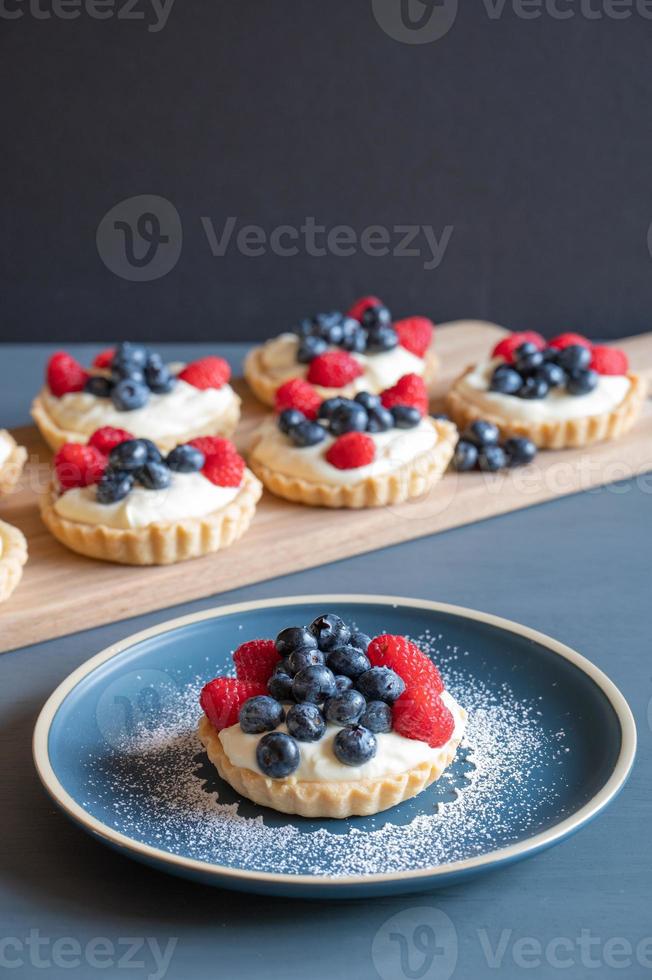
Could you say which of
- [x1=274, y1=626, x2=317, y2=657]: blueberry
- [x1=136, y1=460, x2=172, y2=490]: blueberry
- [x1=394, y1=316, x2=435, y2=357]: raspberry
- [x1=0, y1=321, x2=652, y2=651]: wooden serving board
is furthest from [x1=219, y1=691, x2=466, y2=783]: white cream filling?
[x1=394, y1=316, x2=435, y2=357]: raspberry

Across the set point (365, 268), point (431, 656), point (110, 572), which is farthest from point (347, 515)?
point (365, 268)

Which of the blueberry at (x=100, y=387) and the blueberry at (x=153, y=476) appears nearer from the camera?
the blueberry at (x=153, y=476)

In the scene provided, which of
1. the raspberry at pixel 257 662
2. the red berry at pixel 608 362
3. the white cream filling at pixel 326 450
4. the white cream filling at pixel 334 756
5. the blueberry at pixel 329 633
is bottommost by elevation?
the white cream filling at pixel 326 450

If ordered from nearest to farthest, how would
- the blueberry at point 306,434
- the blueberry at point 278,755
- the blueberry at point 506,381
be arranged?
the blueberry at point 278,755, the blueberry at point 306,434, the blueberry at point 506,381

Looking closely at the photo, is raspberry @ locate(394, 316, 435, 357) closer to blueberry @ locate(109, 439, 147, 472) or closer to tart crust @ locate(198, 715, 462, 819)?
blueberry @ locate(109, 439, 147, 472)

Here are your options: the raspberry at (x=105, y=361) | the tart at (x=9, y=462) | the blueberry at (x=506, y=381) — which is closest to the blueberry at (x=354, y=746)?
the tart at (x=9, y=462)

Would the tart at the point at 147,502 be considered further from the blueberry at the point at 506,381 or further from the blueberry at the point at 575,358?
the blueberry at the point at 575,358

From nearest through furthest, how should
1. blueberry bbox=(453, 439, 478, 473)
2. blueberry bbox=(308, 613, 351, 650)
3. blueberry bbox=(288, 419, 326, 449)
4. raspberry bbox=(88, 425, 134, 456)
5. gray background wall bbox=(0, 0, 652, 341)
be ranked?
blueberry bbox=(308, 613, 351, 650) → raspberry bbox=(88, 425, 134, 456) → blueberry bbox=(288, 419, 326, 449) → blueberry bbox=(453, 439, 478, 473) → gray background wall bbox=(0, 0, 652, 341)
